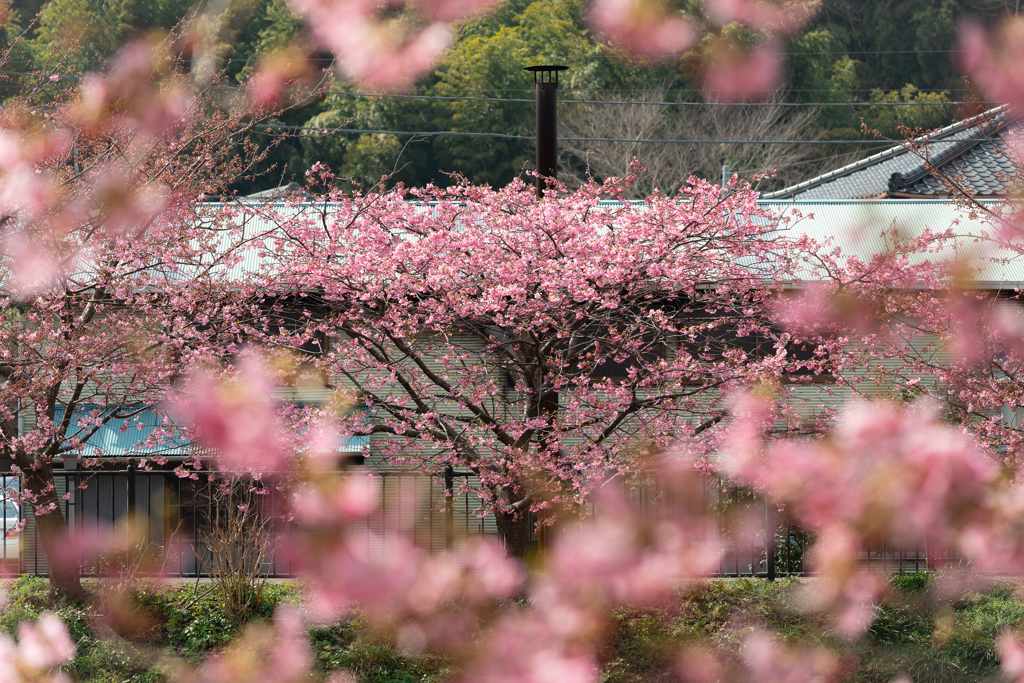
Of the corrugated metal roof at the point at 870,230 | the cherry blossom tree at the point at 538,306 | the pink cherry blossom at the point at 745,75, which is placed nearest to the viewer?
the cherry blossom tree at the point at 538,306

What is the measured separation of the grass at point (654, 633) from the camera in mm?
6637

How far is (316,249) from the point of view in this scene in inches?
297

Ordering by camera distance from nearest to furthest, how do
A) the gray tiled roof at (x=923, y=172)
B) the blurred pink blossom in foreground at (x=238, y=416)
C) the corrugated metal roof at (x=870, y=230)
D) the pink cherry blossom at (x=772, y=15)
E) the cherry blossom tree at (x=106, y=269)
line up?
the blurred pink blossom in foreground at (x=238, y=416)
the cherry blossom tree at (x=106, y=269)
the corrugated metal roof at (x=870, y=230)
the gray tiled roof at (x=923, y=172)
the pink cherry blossom at (x=772, y=15)

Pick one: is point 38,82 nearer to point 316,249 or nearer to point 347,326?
point 316,249

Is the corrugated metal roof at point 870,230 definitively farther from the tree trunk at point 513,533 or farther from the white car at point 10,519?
the tree trunk at point 513,533

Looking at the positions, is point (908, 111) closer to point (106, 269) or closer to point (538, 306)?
point (538, 306)

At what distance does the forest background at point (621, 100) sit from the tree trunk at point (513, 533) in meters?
21.1

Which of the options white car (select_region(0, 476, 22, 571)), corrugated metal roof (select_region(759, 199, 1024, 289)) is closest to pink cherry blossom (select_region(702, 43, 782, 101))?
corrugated metal roof (select_region(759, 199, 1024, 289))

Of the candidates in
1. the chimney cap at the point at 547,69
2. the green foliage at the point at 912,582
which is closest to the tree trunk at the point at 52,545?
the chimney cap at the point at 547,69

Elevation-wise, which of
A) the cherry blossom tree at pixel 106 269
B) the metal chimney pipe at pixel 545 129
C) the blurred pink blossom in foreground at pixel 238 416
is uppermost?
the metal chimney pipe at pixel 545 129

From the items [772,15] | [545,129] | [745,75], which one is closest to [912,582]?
[545,129]

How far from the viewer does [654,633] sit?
7.22m

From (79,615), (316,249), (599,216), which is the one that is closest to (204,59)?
(316,249)

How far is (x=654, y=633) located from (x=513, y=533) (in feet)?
4.65
